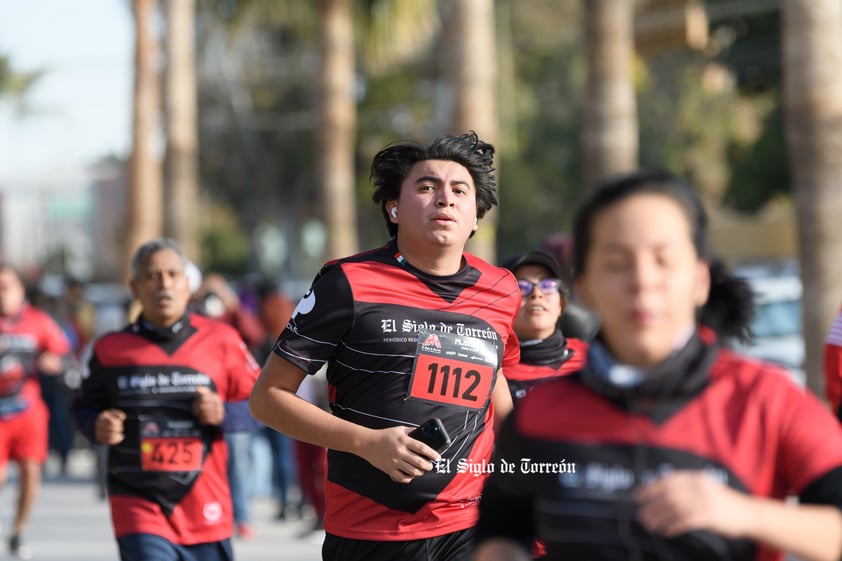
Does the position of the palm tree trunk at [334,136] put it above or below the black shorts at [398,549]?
above

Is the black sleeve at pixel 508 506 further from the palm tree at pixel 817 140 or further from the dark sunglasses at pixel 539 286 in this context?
the palm tree at pixel 817 140

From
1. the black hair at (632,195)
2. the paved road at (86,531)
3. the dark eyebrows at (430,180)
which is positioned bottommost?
the paved road at (86,531)

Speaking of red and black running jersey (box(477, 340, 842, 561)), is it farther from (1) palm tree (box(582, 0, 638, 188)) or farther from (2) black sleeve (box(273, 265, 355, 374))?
(1) palm tree (box(582, 0, 638, 188))

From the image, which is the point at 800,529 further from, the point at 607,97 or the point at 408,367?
the point at 607,97

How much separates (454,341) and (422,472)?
1.74ft

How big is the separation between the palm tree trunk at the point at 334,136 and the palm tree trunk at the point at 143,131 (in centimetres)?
488

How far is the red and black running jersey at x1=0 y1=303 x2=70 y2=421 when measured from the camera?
40.3ft

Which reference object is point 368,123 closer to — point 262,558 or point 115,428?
point 262,558

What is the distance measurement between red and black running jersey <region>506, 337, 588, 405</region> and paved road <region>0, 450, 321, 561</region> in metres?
5.87

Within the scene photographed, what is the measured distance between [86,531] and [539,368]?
8.55 metres

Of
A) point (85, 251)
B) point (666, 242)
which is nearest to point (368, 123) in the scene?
point (666, 242)

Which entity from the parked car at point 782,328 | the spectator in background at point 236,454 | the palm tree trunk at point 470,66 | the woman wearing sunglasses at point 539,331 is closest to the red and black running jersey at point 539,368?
the woman wearing sunglasses at point 539,331

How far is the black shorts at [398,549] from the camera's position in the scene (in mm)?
5074

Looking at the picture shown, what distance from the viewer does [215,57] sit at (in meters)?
51.4
